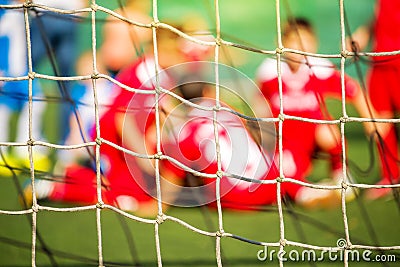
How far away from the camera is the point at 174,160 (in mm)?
1052

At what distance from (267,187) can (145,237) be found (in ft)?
1.00

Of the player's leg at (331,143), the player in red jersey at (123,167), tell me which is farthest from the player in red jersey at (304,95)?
the player in red jersey at (123,167)

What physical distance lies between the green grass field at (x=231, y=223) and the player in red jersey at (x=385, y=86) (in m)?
0.03

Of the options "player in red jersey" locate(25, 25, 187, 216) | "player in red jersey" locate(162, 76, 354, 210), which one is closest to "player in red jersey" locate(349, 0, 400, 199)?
"player in red jersey" locate(162, 76, 354, 210)

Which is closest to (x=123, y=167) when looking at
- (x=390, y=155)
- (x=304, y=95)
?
(x=304, y=95)

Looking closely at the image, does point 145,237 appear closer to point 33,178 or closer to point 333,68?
point 33,178

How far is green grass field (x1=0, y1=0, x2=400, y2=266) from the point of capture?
1114 millimetres

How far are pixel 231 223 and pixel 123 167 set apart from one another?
28 cm

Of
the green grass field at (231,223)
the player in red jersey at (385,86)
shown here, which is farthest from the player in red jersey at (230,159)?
the player in red jersey at (385,86)

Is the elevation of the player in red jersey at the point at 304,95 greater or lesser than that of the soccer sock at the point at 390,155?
greater

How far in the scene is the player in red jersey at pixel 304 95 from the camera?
112 cm

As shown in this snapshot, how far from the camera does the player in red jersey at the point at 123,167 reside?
115 centimetres

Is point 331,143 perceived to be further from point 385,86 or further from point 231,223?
point 231,223

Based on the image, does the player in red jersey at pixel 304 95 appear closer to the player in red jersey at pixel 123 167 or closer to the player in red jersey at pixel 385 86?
the player in red jersey at pixel 385 86
